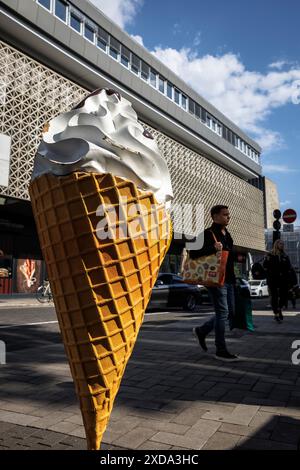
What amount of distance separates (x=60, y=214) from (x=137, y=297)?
0.50 metres

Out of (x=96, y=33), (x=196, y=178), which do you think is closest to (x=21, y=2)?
(x=96, y=33)

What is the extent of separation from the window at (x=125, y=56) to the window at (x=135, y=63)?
651mm

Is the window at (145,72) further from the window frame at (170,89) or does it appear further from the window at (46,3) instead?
the window at (46,3)

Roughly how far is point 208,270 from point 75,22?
29.0 m

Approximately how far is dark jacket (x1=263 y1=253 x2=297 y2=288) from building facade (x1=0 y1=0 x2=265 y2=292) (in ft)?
4.79

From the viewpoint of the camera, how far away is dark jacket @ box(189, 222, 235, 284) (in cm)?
495

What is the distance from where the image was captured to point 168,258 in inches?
1578

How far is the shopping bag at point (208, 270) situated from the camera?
4703mm

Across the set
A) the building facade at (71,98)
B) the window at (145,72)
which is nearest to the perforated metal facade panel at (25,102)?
the building facade at (71,98)

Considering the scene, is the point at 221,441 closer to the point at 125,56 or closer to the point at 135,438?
the point at 135,438

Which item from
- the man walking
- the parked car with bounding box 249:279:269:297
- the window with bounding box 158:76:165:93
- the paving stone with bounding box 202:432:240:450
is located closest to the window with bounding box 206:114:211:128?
the window with bounding box 158:76:165:93

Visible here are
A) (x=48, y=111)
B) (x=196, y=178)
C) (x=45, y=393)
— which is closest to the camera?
(x=45, y=393)

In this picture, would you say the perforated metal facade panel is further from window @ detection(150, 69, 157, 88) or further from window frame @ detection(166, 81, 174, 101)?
window frame @ detection(166, 81, 174, 101)
